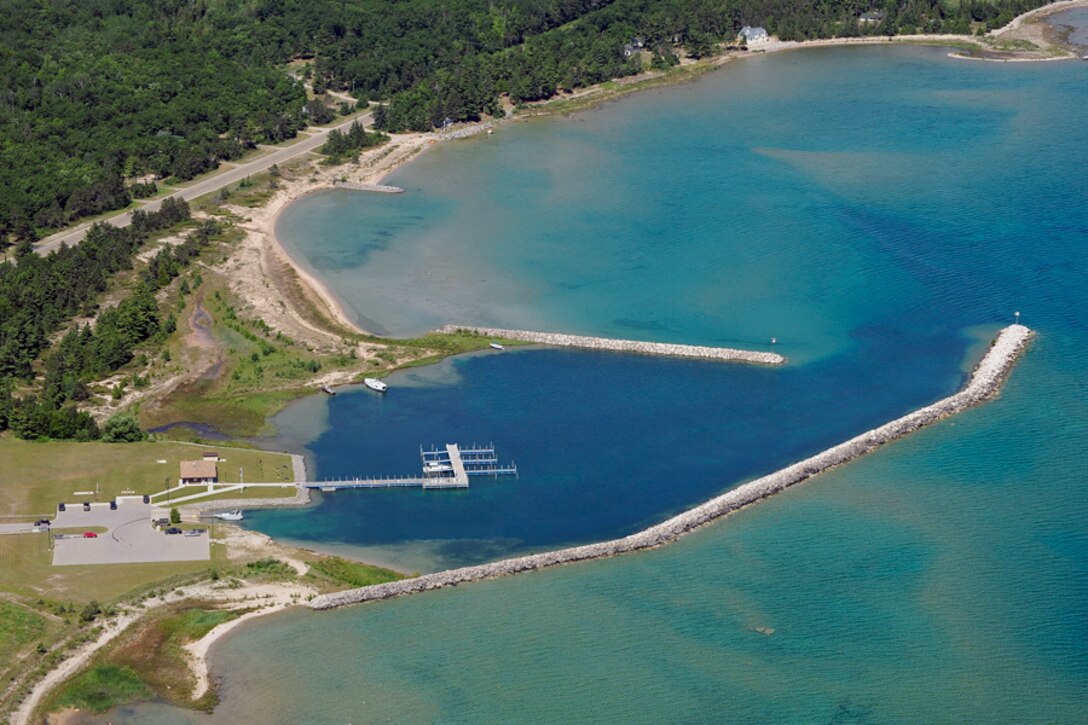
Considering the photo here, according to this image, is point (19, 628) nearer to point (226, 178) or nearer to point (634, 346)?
point (634, 346)

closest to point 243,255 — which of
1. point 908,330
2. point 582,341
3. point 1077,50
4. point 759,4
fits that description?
point 582,341

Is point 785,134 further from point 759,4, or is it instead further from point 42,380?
point 42,380

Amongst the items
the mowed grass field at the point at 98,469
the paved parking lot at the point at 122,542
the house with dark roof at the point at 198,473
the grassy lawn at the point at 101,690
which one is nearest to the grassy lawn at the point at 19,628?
the grassy lawn at the point at 101,690

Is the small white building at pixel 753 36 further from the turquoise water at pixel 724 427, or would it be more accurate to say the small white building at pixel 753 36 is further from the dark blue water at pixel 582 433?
→ the dark blue water at pixel 582 433

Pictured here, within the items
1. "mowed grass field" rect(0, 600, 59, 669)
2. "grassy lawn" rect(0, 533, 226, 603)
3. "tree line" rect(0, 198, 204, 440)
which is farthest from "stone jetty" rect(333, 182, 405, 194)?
"mowed grass field" rect(0, 600, 59, 669)

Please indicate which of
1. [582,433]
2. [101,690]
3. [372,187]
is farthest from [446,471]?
[372,187]

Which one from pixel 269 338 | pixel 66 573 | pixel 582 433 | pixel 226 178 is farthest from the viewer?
pixel 226 178
